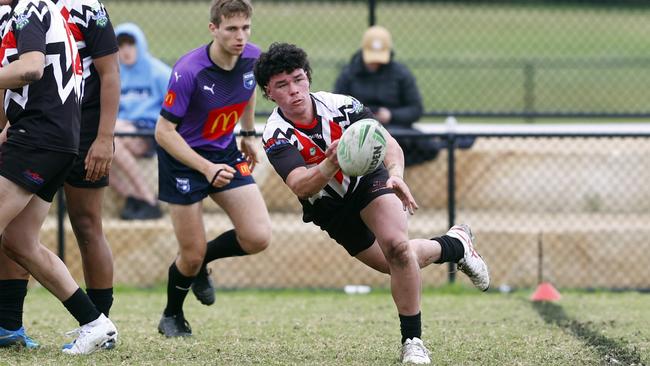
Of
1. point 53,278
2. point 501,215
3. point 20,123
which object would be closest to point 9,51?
point 20,123

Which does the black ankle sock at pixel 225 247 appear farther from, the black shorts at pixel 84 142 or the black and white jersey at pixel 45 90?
the black and white jersey at pixel 45 90

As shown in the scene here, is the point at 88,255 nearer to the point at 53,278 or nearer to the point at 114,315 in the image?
the point at 53,278

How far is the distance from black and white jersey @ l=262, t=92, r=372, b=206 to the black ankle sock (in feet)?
3.79

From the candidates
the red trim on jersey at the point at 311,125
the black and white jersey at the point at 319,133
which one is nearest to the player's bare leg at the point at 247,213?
the black and white jersey at the point at 319,133

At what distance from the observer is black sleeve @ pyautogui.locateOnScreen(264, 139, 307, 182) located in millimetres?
5164

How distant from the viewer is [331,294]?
8805 mm

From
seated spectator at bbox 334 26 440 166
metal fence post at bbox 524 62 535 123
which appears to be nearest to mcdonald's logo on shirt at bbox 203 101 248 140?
seated spectator at bbox 334 26 440 166

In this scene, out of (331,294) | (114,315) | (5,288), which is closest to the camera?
(5,288)

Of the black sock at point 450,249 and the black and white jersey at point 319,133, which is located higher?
the black and white jersey at point 319,133

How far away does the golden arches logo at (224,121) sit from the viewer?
250 inches

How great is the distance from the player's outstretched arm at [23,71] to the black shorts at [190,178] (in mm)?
1474

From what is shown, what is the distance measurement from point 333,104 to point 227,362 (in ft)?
4.36

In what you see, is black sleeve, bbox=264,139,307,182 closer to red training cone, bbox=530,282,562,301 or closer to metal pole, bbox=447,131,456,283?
red training cone, bbox=530,282,562,301

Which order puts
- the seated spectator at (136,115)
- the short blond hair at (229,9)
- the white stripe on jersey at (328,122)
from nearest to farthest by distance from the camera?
1. the white stripe on jersey at (328,122)
2. the short blond hair at (229,9)
3. the seated spectator at (136,115)
